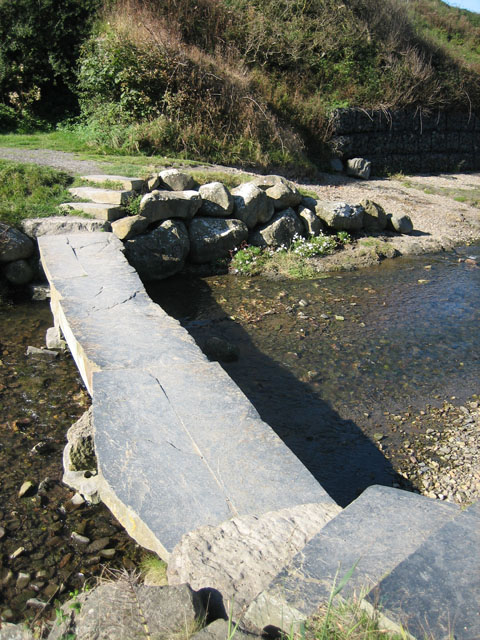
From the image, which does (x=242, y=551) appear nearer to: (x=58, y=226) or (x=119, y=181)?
(x=58, y=226)

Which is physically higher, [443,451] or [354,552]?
[354,552]

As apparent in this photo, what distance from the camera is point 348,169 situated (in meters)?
14.0

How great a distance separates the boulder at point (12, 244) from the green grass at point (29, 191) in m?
0.29

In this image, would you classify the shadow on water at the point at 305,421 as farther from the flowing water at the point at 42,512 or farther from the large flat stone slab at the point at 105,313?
the flowing water at the point at 42,512

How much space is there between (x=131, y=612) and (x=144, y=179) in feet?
24.0

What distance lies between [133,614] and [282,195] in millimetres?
7680

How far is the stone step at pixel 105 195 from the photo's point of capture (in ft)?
24.9

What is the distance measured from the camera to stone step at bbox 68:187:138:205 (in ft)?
24.9

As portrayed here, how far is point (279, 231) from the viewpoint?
866 cm

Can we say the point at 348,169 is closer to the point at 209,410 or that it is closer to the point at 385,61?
the point at 385,61

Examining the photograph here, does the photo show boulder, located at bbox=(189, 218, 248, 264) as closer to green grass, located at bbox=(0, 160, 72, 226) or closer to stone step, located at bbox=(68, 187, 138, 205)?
stone step, located at bbox=(68, 187, 138, 205)

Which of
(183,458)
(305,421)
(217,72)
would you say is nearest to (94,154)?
(217,72)

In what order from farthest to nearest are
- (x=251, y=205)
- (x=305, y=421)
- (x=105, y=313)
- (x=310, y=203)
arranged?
(x=310, y=203), (x=251, y=205), (x=105, y=313), (x=305, y=421)

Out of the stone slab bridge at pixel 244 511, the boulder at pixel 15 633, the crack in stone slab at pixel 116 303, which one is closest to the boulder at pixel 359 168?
the crack in stone slab at pixel 116 303
